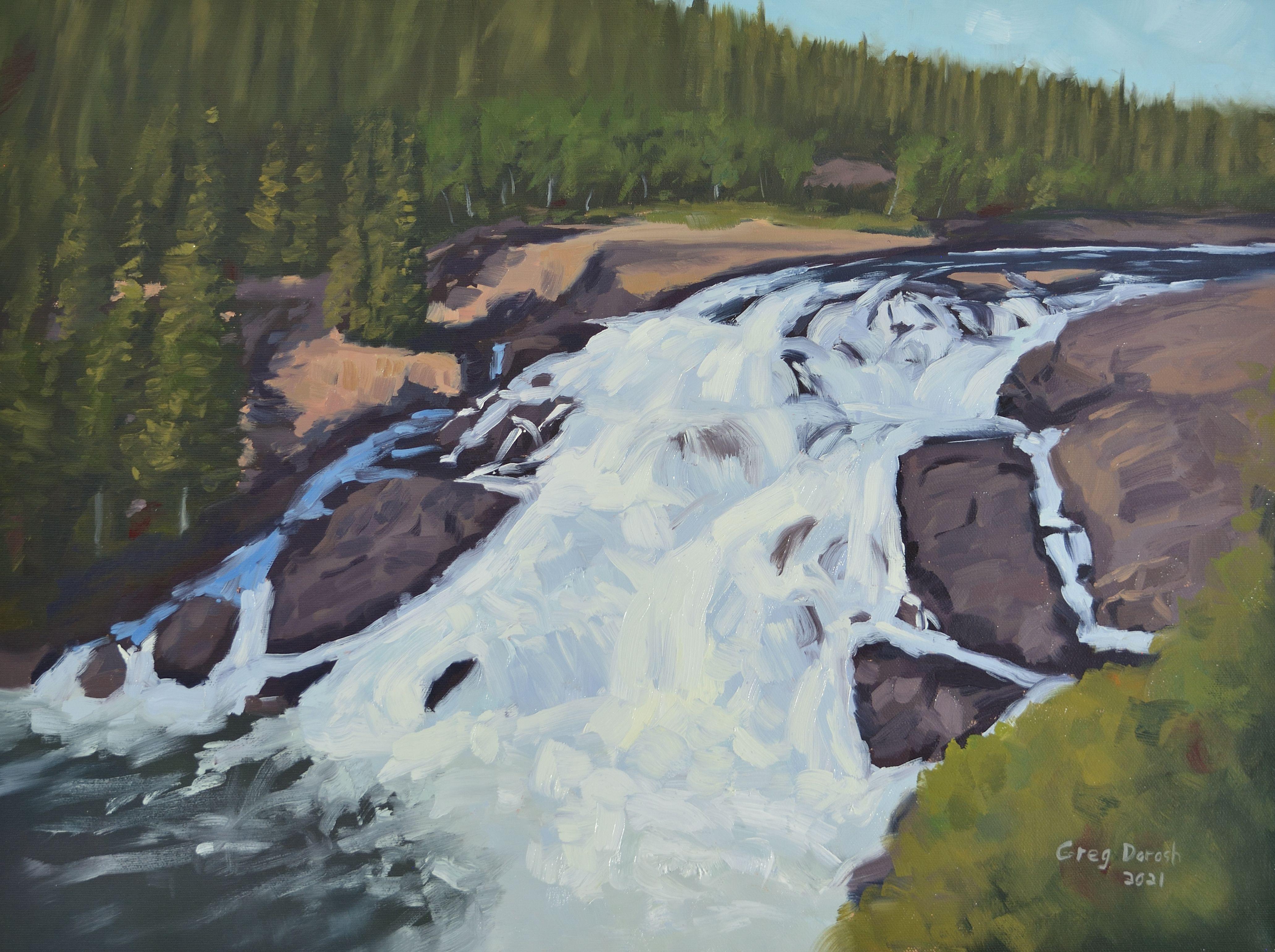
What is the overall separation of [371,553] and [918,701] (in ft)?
5.63

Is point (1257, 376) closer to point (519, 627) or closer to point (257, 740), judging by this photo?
point (519, 627)

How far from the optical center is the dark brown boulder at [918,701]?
7.55ft

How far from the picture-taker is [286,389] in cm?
258

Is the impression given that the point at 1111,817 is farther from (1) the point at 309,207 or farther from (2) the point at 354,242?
(1) the point at 309,207

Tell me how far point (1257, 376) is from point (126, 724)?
337 cm

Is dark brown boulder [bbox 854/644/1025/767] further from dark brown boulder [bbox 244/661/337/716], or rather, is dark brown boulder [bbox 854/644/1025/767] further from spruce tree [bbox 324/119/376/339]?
spruce tree [bbox 324/119/376/339]

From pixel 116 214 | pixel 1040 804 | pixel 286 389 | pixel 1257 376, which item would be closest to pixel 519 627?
pixel 286 389

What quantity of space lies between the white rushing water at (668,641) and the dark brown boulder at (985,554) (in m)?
0.05

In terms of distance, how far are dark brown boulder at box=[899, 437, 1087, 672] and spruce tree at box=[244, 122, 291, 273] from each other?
203cm

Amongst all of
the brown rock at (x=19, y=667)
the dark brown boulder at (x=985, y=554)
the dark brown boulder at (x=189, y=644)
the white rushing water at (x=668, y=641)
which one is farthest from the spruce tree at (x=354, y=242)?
the dark brown boulder at (x=985, y=554)

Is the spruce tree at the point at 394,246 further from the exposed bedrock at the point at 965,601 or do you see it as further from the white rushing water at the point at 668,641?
the exposed bedrock at the point at 965,601

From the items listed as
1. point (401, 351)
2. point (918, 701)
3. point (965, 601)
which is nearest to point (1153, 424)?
point (965, 601)
